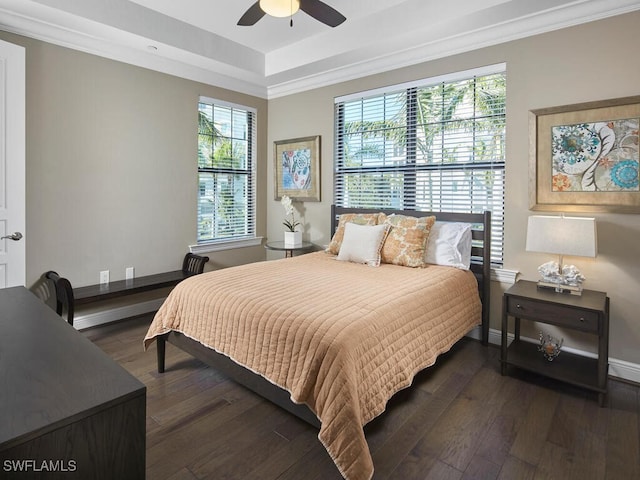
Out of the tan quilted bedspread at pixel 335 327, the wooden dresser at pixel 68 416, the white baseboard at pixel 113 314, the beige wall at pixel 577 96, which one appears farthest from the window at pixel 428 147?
the wooden dresser at pixel 68 416

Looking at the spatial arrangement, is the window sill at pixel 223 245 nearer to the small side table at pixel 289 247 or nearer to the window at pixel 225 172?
the window at pixel 225 172

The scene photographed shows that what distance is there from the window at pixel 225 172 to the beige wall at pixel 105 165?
0.15 metres

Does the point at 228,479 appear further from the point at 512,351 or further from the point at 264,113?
the point at 264,113

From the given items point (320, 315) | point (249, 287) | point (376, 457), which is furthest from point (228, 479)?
point (249, 287)

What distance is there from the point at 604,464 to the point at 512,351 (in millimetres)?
1057

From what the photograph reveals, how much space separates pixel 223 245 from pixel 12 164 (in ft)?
7.13

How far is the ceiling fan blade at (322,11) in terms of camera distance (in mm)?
2338

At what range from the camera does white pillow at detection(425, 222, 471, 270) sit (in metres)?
3.22

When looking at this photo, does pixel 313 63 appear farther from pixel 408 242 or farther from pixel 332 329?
pixel 332 329

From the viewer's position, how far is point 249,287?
248cm

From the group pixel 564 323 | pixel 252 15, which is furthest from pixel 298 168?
pixel 564 323

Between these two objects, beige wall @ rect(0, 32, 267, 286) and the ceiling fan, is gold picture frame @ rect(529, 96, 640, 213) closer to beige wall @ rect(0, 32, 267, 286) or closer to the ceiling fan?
the ceiling fan

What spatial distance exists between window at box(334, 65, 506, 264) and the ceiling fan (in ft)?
4.76

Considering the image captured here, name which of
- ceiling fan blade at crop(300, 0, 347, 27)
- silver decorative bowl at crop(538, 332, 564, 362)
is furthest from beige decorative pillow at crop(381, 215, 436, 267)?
ceiling fan blade at crop(300, 0, 347, 27)
